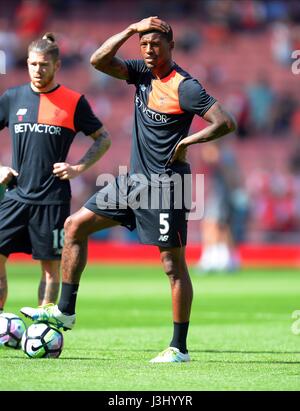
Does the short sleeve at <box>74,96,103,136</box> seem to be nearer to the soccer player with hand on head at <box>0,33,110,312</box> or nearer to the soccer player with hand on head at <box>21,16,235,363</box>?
the soccer player with hand on head at <box>0,33,110,312</box>

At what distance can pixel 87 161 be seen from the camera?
9375 mm

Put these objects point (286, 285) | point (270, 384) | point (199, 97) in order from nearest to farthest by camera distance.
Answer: point (270, 384), point (199, 97), point (286, 285)

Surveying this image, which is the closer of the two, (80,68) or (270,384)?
(270,384)

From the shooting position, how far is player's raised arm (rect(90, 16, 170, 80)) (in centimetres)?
807

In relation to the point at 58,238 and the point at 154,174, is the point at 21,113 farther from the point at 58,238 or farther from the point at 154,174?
the point at 154,174

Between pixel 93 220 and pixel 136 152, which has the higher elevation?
pixel 136 152

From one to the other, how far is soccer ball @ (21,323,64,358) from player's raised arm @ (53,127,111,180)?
1520 mm

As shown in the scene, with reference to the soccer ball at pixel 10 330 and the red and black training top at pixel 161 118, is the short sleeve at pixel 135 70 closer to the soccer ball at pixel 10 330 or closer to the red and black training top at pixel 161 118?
the red and black training top at pixel 161 118

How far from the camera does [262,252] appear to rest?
25.5 metres

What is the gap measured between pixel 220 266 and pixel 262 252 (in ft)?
13.9

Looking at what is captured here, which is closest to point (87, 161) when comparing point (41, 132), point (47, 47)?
point (41, 132)

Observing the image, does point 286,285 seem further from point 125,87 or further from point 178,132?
point 125,87
